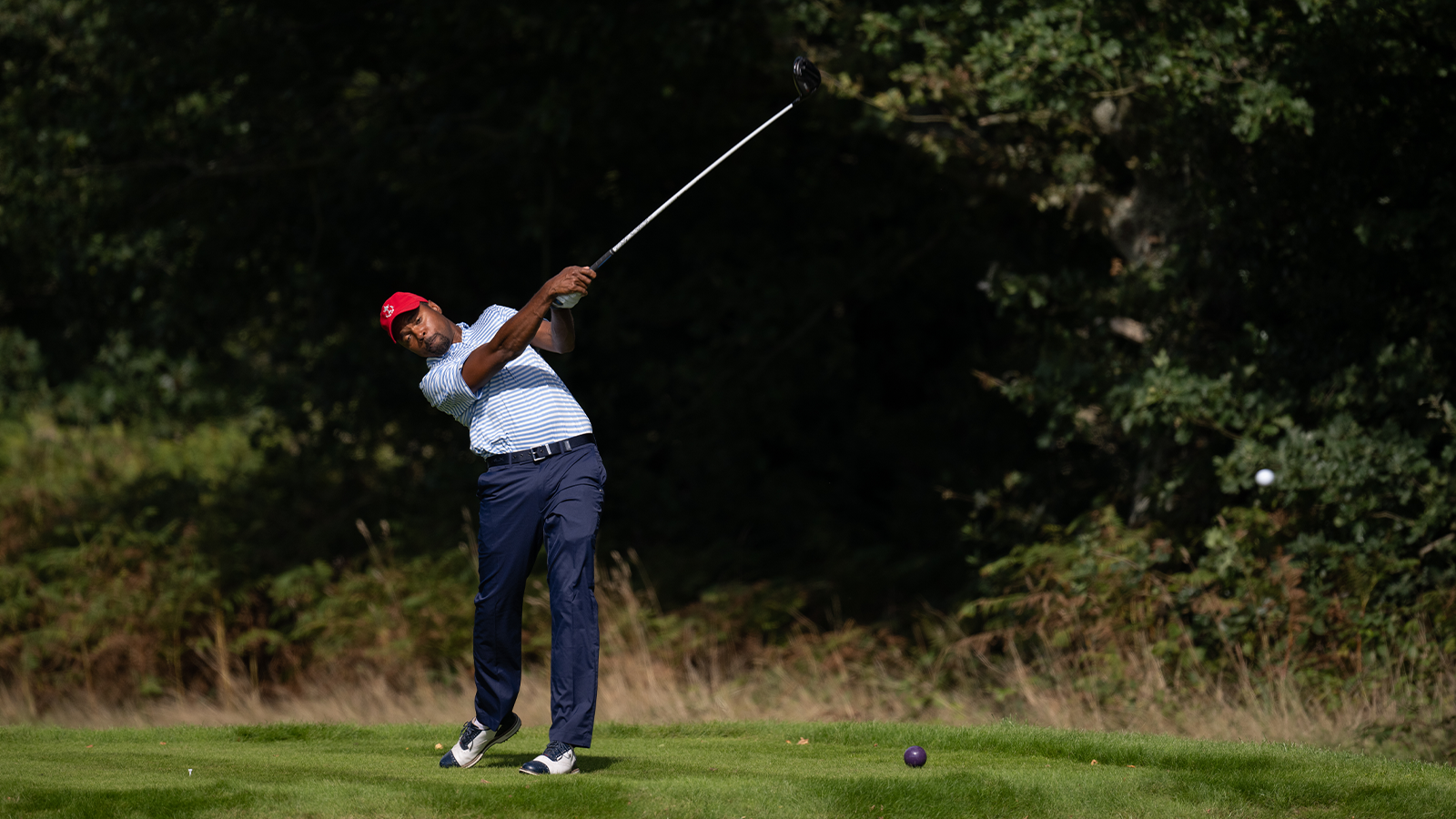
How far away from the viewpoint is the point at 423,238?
50.4 ft

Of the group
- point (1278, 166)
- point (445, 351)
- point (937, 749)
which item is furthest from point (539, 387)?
point (1278, 166)

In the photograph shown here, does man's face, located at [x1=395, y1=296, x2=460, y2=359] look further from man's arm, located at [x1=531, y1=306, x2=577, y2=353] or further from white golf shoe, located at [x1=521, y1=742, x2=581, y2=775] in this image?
white golf shoe, located at [x1=521, y1=742, x2=581, y2=775]

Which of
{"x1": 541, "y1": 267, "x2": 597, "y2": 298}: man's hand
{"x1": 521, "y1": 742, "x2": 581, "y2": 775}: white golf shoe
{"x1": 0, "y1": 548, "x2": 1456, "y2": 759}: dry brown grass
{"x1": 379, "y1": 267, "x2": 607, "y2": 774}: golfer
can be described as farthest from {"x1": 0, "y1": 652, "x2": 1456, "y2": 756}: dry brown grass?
{"x1": 541, "y1": 267, "x2": 597, "y2": 298}: man's hand

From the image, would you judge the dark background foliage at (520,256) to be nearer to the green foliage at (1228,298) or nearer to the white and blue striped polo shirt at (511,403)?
the green foliage at (1228,298)

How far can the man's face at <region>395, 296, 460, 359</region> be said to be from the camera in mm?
5957

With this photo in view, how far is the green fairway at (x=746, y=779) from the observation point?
516 cm

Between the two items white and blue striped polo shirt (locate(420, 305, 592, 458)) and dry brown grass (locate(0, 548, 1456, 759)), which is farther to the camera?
dry brown grass (locate(0, 548, 1456, 759))

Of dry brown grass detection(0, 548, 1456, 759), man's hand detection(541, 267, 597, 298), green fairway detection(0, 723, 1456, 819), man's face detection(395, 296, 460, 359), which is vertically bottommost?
dry brown grass detection(0, 548, 1456, 759)

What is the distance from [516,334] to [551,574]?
951mm

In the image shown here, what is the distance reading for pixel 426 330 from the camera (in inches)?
235

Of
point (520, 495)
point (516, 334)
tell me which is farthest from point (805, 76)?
point (520, 495)

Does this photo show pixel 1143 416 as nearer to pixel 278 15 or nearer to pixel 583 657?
pixel 583 657

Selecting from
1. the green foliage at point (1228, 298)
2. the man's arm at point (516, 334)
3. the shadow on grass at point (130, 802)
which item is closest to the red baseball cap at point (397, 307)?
the man's arm at point (516, 334)

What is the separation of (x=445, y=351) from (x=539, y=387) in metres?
0.44
